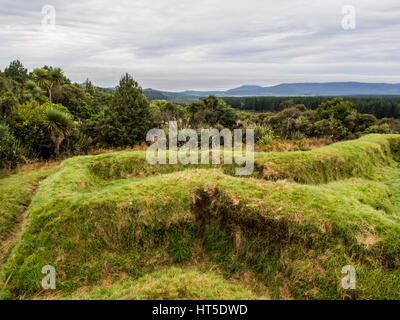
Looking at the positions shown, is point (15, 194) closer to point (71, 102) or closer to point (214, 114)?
point (214, 114)

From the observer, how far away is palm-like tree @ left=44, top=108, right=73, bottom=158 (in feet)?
45.9

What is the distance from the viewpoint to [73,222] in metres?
5.94

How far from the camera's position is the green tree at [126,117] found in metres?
20.4

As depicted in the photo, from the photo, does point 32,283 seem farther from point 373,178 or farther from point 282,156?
point 373,178

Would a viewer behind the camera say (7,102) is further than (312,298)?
Yes

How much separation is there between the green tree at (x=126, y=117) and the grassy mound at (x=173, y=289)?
16.8 meters

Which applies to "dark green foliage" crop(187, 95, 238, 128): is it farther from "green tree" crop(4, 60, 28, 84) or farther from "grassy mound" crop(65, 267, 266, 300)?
"green tree" crop(4, 60, 28, 84)

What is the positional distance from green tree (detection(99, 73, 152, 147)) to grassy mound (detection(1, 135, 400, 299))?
43.9 ft

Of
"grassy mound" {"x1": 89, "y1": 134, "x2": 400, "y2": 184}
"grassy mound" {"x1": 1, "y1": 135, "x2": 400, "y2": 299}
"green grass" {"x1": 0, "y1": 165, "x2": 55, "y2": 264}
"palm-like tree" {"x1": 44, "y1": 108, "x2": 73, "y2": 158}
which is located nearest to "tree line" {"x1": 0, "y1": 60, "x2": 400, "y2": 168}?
"palm-like tree" {"x1": 44, "y1": 108, "x2": 73, "y2": 158}

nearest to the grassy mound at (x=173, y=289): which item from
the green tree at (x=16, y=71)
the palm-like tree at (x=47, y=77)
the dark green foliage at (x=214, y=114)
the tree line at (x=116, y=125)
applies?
the tree line at (x=116, y=125)

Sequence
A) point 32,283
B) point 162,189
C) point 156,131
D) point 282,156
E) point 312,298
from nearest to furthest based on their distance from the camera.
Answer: point 312,298
point 32,283
point 162,189
point 282,156
point 156,131

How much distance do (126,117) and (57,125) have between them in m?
6.93

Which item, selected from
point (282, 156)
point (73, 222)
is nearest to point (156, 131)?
point (282, 156)
